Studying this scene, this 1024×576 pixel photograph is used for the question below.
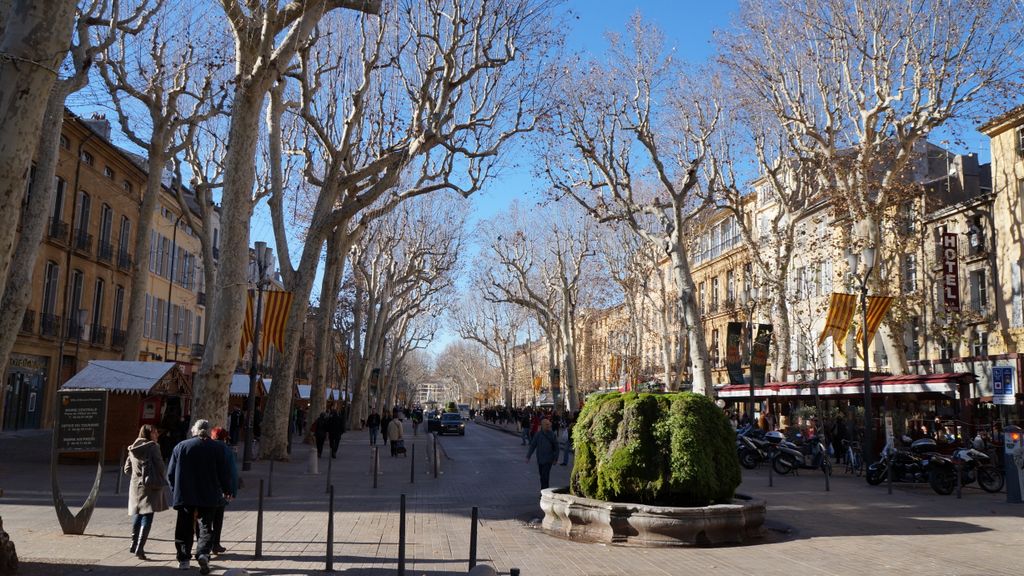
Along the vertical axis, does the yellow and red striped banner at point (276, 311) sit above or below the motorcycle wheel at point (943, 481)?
above

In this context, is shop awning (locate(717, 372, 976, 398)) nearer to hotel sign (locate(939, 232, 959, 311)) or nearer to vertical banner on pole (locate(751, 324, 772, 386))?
vertical banner on pole (locate(751, 324, 772, 386))

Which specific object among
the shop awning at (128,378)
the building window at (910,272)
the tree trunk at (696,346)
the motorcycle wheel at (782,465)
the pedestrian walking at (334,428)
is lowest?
the motorcycle wheel at (782,465)

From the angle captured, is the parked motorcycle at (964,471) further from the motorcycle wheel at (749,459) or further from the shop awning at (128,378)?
the shop awning at (128,378)

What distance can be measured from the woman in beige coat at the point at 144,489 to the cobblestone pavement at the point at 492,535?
10.8 inches

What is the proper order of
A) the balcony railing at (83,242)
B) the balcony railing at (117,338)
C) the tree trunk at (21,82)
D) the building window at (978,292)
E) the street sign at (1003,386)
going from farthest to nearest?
the balcony railing at (117,338) → the balcony railing at (83,242) → the building window at (978,292) → the street sign at (1003,386) → the tree trunk at (21,82)

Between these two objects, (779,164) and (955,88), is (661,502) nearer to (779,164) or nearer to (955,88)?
(955,88)

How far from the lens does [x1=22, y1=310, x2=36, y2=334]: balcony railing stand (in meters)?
29.7

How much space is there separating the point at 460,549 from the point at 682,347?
3509cm

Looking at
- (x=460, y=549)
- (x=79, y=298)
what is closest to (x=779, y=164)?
(x=460, y=549)

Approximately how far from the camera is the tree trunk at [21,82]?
23.0ft

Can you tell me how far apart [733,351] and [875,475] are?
9611 millimetres

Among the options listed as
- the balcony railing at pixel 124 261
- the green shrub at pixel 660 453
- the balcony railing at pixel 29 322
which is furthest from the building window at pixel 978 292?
the balcony railing at pixel 124 261

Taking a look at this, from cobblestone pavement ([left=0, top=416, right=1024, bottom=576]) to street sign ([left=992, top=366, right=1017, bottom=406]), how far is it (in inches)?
384

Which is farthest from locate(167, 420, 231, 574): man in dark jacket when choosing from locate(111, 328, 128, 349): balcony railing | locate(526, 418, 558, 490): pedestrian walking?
locate(111, 328, 128, 349): balcony railing
